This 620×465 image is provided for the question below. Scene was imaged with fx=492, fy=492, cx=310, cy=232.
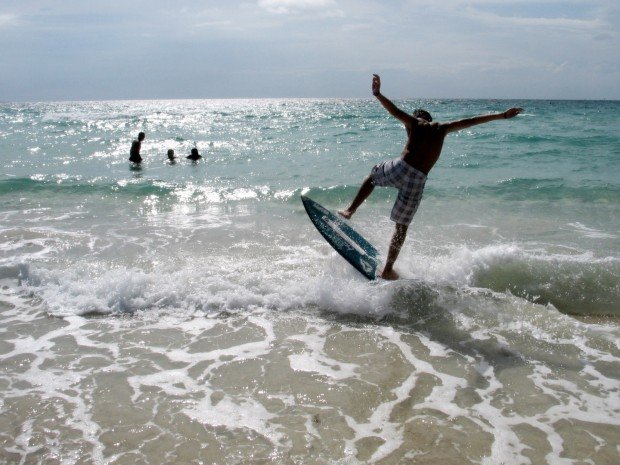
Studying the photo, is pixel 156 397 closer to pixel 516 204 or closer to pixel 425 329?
pixel 425 329

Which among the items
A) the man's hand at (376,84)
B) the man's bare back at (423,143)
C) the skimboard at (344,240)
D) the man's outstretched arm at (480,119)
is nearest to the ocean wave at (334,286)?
the skimboard at (344,240)

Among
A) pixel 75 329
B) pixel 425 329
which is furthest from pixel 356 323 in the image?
pixel 75 329

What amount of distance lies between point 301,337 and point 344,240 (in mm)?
2159

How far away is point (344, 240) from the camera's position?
6934mm

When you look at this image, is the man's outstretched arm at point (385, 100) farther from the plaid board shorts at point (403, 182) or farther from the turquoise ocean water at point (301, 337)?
the turquoise ocean water at point (301, 337)

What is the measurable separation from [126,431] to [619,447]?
3531 millimetres

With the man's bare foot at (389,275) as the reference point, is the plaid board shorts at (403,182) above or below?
above

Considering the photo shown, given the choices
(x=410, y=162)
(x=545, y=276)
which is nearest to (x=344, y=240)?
(x=410, y=162)

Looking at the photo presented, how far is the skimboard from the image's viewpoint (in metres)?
6.62

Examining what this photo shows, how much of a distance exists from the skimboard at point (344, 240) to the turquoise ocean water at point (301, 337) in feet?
0.67

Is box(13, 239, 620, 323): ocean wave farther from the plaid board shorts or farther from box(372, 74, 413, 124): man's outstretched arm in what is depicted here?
box(372, 74, 413, 124): man's outstretched arm

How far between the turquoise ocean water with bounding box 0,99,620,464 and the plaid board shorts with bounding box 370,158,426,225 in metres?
0.90

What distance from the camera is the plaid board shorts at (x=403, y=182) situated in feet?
20.3

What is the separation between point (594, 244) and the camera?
8.29m
